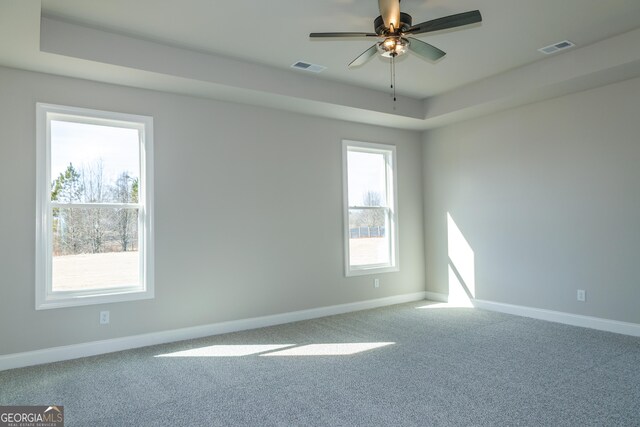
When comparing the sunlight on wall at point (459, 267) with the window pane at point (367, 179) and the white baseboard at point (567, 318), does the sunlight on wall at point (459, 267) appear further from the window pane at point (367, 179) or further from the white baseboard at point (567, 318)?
the window pane at point (367, 179)

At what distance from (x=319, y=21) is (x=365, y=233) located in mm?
3241

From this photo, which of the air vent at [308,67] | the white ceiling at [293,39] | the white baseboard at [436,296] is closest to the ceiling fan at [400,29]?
the white ceiling at [293,39]

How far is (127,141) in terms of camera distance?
4.43 m

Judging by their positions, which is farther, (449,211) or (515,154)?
(449,211)

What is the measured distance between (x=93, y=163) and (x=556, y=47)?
470 cm

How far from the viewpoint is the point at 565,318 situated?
16.2 feet

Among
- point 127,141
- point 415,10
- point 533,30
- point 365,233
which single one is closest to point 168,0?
point 127,141

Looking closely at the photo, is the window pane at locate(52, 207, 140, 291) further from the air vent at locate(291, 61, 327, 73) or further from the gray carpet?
the air vent at locate(291, 61, 327, 73)

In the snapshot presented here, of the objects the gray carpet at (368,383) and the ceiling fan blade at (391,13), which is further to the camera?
the ceiling fan blade at (391,13)

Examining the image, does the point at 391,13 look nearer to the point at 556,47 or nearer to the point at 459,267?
the point at 556,47

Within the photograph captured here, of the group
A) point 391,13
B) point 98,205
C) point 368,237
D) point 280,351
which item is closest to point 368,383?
point 280,351

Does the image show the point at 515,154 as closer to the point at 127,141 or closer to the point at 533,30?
the point at 533,30

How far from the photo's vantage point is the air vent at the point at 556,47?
416cm

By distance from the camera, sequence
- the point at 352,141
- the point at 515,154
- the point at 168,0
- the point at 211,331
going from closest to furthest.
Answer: the point at 168,0 → the point at 211,331 → the point at 515,154 → the point at 352,141
